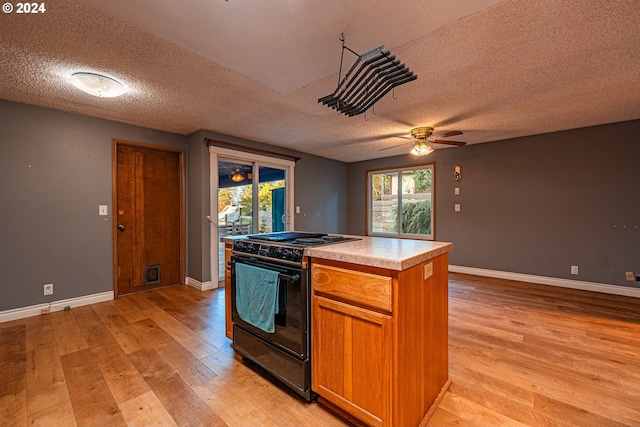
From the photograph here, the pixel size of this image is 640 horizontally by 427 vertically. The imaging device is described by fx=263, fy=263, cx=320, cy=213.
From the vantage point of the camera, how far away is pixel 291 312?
166 cm

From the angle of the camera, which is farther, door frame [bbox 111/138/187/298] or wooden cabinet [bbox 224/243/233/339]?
door frame [bbox 111/138/187/298]

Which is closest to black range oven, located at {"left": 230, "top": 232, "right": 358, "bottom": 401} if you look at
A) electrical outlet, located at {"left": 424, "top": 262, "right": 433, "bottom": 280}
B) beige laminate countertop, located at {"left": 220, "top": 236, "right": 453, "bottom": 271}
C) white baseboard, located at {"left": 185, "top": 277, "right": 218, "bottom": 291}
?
beige laminate countertop, located at {"left": 220, "top": 236, "right": 453, "bottom": 271}

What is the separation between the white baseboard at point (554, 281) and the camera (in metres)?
3.60

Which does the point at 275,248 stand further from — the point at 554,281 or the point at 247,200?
the point at 554,281

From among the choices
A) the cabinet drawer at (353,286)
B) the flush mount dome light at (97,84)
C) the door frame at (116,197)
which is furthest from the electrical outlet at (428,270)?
the door frame at (116,197)

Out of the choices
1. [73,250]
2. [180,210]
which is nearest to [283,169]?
[180,210]

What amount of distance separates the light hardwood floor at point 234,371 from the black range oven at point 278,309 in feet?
0.53

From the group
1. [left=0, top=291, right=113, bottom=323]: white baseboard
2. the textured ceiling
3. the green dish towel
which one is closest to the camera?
the textured ceiling

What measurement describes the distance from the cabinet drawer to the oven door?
10cm

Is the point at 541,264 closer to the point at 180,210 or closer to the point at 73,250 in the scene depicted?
the point at 180,210

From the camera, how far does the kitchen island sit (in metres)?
1.25

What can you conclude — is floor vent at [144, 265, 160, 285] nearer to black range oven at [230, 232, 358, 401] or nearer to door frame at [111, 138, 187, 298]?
door frame at [111, 138, 187, 298]

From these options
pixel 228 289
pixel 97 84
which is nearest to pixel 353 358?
pixel 228 289

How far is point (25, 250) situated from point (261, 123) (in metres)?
3.07
